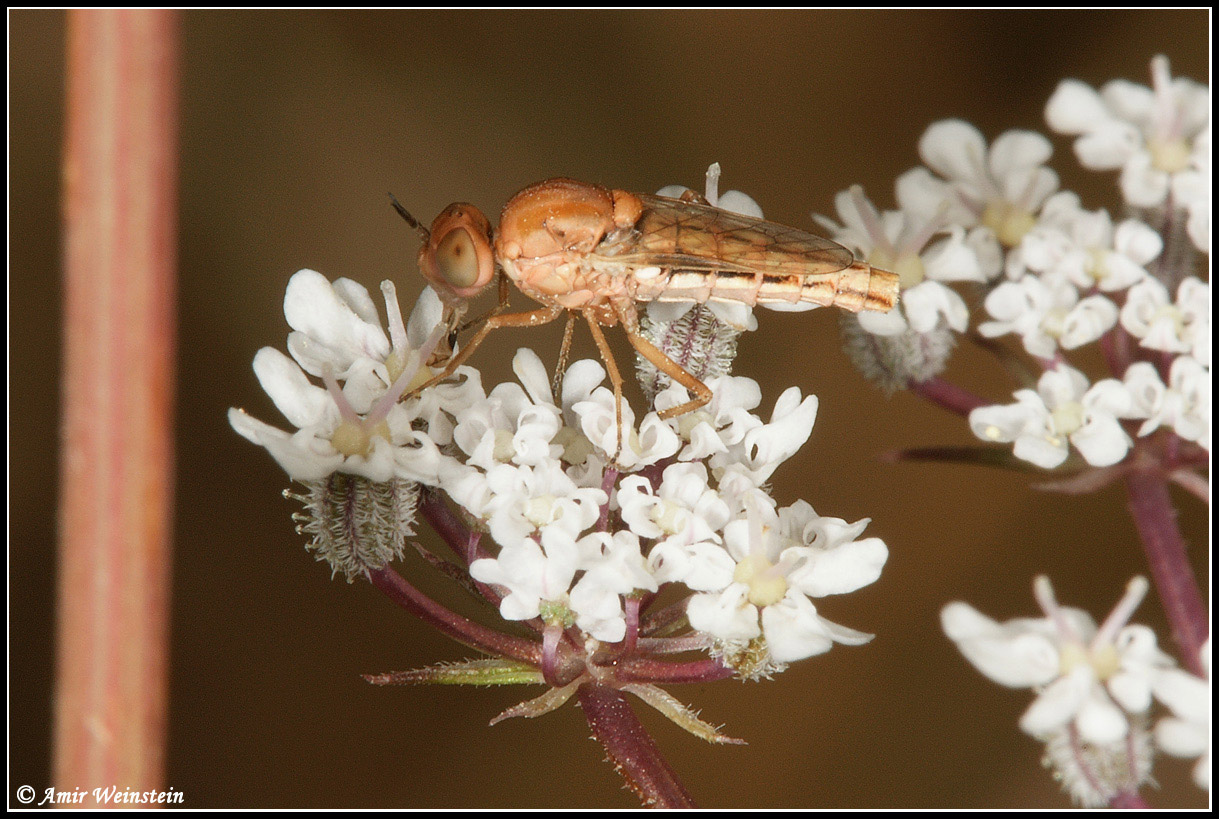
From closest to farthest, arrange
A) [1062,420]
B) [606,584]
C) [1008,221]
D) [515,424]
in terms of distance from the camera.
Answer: [606,584] < [515,424] < [1062,420] < [1008,221]

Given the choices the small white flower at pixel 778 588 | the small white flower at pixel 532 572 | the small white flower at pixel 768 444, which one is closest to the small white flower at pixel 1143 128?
the small white flower at pixel 768 444

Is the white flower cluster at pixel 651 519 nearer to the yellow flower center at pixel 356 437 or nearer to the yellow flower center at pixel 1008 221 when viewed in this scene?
the yellow flower center at pixel 356 437

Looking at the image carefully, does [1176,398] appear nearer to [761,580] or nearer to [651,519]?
[761,580]

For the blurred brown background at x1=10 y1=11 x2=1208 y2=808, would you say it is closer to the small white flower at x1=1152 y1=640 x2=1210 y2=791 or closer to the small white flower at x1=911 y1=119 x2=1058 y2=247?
the small white flower at x1=911 y1=119 x2=1058 y2=247

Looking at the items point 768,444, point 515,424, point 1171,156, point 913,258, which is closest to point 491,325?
point 515,424

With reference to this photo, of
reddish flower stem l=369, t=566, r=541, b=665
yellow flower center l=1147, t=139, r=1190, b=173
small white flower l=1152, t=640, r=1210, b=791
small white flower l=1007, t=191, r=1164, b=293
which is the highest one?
yellow flower center l=1147, t=139, r=1190, b=173

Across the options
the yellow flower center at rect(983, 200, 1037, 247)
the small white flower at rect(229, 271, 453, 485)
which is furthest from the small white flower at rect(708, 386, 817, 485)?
the yellow flower center at rect(983, 200, 1037, 247)
